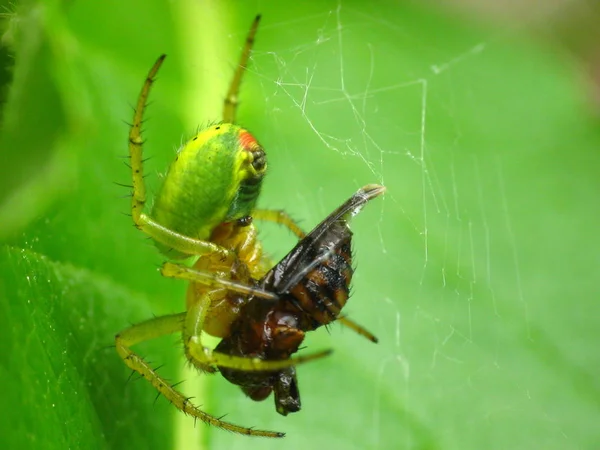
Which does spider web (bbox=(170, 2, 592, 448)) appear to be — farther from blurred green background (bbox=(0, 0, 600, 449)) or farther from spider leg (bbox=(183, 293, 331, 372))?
spider leg (bbox=(183, 293, 331, 372))

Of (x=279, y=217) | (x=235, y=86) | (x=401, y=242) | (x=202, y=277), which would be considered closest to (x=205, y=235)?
(x=202, y=277)

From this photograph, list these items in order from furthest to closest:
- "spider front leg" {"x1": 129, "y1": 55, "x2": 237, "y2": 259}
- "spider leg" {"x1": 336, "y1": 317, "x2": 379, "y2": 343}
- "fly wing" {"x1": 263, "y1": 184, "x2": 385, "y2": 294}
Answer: "spider leg" {"x1": 336, "y1": 317, "x2": 379, "y2": 343}, "spider front leg" {"x1": 129, "y1": 55, "x2": 237, "y2": 259}, "fly wing" {"x1": 263, "y1": 184, "x2": 385, "y2": 294}

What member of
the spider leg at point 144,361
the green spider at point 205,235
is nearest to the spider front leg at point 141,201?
the green spider at point 205,235

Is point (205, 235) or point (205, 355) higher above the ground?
point (205, 235)

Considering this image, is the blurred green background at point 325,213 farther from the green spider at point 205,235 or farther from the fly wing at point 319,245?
the fly wing at point 319,245

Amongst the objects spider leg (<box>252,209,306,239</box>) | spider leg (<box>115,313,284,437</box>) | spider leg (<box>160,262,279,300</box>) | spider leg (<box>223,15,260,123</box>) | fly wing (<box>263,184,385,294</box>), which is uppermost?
spider leg (<box>223,15,260,123</box>)

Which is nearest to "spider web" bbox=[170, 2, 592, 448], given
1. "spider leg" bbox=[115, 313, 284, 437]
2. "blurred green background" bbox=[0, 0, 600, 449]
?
"blurred green background" bbox=[0, 0, 600, 449]

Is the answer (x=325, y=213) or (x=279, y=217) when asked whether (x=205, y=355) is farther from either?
(x=325, y=213)
